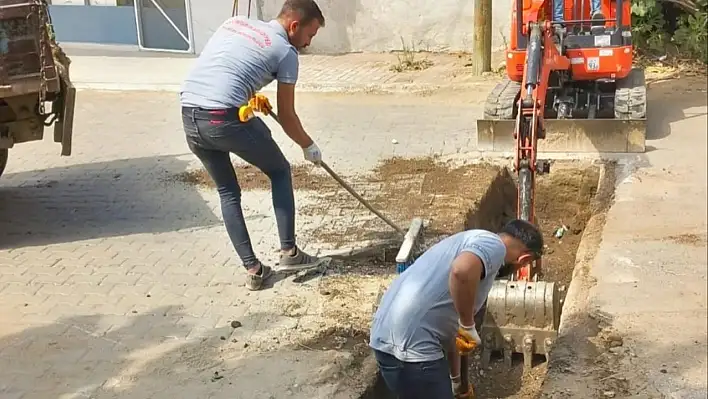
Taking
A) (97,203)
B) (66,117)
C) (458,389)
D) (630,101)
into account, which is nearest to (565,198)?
(630,101)

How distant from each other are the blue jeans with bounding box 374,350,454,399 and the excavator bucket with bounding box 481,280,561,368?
1240mm

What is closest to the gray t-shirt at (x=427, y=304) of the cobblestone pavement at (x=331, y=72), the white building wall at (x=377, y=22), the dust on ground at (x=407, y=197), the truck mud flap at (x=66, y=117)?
the dust on ground at (x=407, y=197)

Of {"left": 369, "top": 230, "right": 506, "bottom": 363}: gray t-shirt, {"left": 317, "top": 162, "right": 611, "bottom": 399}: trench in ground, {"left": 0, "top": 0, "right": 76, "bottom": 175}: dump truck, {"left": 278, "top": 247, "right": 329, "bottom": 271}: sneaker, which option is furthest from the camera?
{"left": 0, "top": 0, "right": 76, "bottom": 175}: dump truck

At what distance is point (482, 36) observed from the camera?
11828mm

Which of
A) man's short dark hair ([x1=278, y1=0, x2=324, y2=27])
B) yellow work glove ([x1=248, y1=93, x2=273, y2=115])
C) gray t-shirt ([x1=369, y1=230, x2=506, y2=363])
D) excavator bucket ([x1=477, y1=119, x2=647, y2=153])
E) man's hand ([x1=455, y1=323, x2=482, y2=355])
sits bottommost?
excavator bucket ([x1=477, y1=119, x2=647, y2=153])

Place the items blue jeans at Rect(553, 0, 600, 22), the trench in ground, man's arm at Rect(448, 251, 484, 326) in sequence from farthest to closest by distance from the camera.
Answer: blue jeans at Rect(553, 0, 600, 22) < the trench in ground < man's arm at Rect(448, 251, 484, 326)

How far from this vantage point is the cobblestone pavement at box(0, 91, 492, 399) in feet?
14.3

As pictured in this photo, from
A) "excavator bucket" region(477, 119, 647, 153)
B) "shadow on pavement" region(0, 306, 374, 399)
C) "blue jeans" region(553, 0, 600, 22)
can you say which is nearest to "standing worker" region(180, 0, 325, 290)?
"shadow on pavement" region(0, 306, 374, 399)

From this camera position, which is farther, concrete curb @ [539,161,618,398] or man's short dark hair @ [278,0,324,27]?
man's short dark hair @ [278,0,324,27]

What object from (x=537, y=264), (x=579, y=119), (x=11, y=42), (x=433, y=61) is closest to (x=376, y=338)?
(x=537, y=264)

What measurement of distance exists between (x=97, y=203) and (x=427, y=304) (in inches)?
183

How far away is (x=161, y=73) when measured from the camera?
13336mm

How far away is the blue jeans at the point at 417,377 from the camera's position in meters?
3.62

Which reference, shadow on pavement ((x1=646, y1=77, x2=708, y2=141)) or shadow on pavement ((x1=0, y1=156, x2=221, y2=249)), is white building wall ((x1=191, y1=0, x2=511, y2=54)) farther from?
shadow on pavement ((x1=0, y1=156, x2=221, y2=249))
